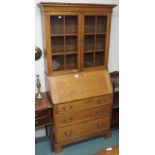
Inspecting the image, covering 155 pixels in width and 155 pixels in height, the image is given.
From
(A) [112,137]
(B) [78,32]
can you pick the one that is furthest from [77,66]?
(A) [112,137]

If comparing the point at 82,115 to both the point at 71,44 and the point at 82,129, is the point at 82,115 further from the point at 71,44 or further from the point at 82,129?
the point at 71,44

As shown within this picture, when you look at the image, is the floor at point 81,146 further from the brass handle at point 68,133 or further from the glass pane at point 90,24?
the glass pane at point 90,24

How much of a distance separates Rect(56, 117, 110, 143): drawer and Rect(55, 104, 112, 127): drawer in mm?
66

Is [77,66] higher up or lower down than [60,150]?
higher up

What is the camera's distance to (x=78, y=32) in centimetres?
228

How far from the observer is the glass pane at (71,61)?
2.43 metres

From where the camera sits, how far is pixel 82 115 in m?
2.40

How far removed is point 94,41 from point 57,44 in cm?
50

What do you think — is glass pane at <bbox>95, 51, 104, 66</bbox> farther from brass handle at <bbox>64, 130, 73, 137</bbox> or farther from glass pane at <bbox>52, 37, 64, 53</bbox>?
brass handle at <bbox>64, 130, 73, 137</bbox>

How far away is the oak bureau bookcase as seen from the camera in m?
2.21

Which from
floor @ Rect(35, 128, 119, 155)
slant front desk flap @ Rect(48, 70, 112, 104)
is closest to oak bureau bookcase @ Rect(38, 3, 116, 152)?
slant front desk flap @ Rect(48, 70, 112, 104)

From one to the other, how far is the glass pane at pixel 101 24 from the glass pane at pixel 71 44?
37 centimetres
